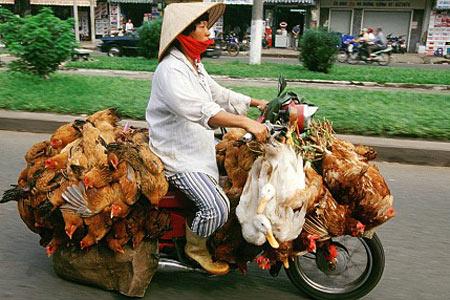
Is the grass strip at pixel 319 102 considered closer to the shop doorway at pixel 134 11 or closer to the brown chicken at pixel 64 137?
the brown chicken at pixel 64 137

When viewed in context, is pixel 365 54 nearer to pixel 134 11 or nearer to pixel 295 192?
pixel 134 11

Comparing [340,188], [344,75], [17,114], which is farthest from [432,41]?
[340,188]

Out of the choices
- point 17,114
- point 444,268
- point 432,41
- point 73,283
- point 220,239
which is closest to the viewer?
point 220,239

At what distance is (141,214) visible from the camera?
A: 2896 mm

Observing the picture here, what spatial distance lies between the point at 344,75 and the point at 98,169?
470 inches

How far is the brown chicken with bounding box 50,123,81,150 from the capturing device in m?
3.10

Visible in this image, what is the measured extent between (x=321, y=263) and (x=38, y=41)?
8.19 metres

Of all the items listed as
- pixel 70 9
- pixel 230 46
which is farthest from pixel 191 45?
pixel 70 9

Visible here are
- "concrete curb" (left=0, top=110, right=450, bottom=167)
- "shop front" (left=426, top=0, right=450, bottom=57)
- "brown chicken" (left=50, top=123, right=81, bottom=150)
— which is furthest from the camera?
"shop front" (left=426, top=0, right=450, bottom=57)

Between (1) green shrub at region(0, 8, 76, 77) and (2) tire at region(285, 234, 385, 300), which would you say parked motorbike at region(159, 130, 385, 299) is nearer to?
(2) tire at region(285, 234, 385, 300)

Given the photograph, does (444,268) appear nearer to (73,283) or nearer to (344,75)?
(73,283)

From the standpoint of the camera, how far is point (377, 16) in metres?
30.3

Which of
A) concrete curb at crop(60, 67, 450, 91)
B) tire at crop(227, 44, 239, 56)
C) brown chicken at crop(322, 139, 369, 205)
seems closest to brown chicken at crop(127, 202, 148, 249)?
brown chicken at crop(322, 139, 369, 205)

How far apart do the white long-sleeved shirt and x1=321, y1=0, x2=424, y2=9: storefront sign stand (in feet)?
96.3
